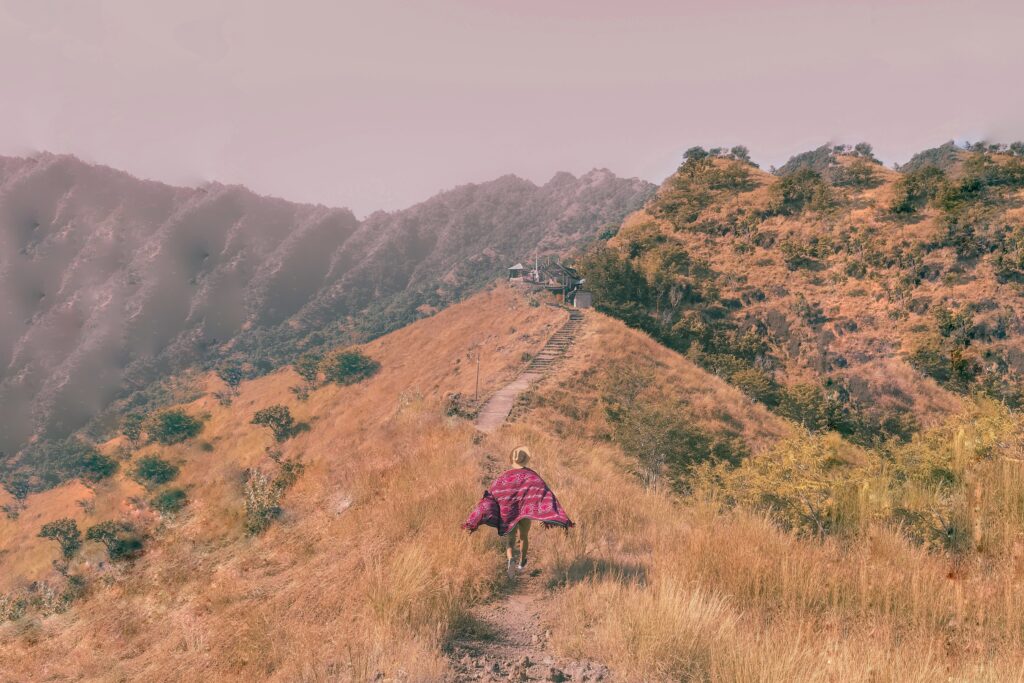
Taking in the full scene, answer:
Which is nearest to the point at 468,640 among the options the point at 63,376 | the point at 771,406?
the point at 771,406

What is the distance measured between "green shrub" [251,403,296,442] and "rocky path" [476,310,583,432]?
2177 inches

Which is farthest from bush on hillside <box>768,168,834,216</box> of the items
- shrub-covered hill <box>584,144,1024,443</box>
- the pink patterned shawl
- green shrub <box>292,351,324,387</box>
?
green shrub <box>292,351,324,387</box>

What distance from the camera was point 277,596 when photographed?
5.39 meters

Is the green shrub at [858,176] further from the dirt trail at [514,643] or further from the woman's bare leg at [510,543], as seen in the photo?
the dirt trail at [514,643]

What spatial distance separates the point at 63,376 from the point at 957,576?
196 m

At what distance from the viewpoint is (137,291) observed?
169250 mm

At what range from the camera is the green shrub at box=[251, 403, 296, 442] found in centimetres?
7375

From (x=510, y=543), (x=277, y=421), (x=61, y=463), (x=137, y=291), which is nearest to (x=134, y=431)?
(x=61, y=463)

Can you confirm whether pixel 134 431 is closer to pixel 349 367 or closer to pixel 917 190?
pixel 349 367

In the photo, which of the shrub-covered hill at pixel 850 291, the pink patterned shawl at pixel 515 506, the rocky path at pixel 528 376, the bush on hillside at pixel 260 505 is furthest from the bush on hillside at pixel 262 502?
the shrub-covered hill at pixel 850 291

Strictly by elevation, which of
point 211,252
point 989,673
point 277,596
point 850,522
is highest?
point 211,252

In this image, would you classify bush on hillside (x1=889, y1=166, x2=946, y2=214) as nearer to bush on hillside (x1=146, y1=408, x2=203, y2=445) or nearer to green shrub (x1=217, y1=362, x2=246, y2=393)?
bush on hillside (x1=146, y1=408, x2=203, y2=445)

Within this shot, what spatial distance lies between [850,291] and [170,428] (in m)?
110

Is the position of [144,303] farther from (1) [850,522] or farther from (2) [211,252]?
(1) [850,522]
